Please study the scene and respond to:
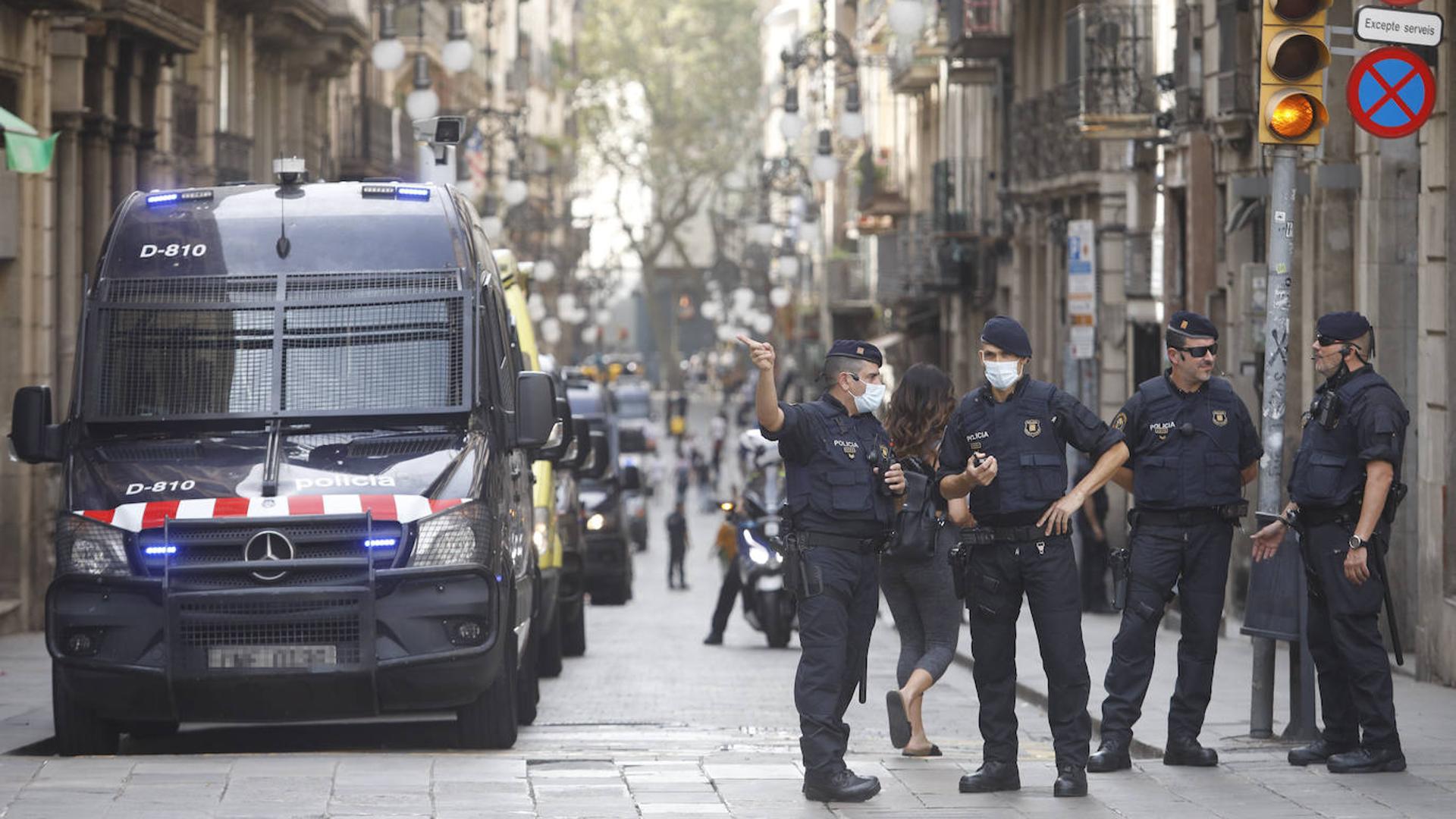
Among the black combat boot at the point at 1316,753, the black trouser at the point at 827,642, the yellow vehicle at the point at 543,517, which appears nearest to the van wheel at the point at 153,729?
the yellow vehicle at the point at 543,517

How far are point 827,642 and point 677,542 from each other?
3044 centimetres

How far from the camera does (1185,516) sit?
34.7 ft

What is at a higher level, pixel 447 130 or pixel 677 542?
pixel 447 130

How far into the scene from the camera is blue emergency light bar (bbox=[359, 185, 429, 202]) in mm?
12820

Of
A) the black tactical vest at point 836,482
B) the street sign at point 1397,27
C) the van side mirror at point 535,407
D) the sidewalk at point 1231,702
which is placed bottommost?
the sidewalk at point 1231,702

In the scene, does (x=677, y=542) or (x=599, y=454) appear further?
(x=677, y=542)

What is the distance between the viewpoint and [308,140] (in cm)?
3919

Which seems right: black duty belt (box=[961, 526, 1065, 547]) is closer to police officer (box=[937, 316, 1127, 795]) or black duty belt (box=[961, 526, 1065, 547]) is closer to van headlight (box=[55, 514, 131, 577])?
police officer (box=[937, 316, 1127, 795])

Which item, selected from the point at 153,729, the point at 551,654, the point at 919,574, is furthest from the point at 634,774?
the point at 551,654

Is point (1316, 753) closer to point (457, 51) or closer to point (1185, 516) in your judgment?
point (1185, 516)

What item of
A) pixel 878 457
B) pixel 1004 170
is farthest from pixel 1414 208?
pixel 1004 170

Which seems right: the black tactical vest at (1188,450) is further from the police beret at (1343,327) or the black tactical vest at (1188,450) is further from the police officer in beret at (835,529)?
the police officer in beret at (835,529)

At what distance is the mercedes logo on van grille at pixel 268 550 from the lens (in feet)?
37.0

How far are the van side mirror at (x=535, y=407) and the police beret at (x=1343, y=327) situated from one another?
3666 millimetres
